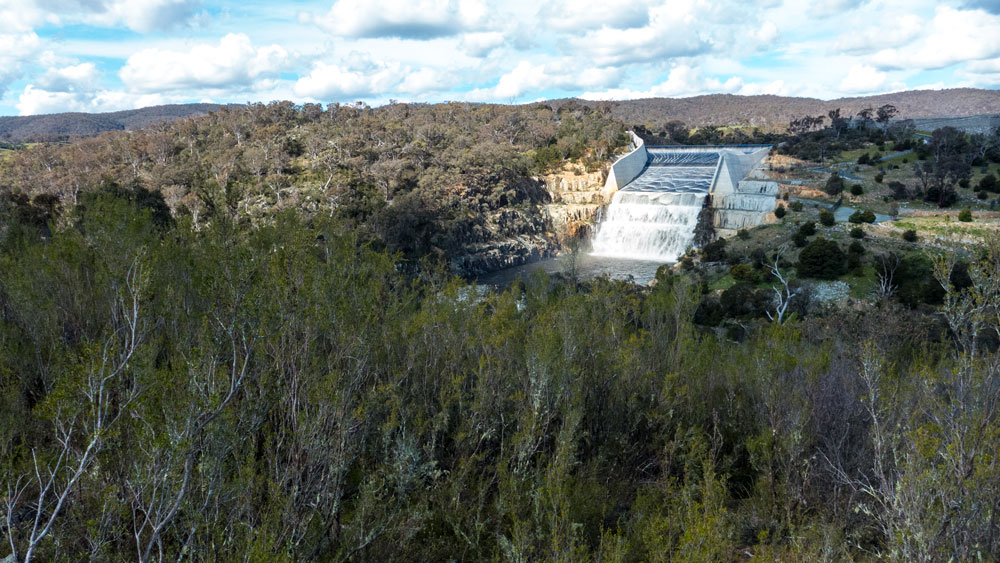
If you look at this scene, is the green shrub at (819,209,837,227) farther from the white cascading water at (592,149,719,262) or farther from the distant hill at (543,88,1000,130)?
the distant hill at (543,88,1000,130)

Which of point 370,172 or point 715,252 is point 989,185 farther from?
point 370,172

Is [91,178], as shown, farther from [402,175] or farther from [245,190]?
[402,175]

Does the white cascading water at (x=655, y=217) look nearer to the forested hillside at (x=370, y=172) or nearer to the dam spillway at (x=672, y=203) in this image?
the dam spillway at (x=672, y=203)

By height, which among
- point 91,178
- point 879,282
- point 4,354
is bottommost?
point 879,282

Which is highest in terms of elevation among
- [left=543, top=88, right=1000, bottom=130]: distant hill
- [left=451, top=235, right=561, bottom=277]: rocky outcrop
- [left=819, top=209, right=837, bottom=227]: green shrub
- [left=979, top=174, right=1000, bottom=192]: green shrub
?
[left=543, top=88, right=1000, bottom=130]: distant hill

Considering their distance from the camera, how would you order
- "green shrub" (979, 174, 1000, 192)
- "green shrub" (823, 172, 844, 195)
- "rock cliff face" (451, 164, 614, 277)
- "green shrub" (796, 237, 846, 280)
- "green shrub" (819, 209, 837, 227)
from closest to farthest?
"green shrub" (796, 237, 846, 280) → "green shrub" (819, 209, 837, 227) → "green shrub" (979, 174, 1000, 192) → "green shrub" (823, 172, 844, 195) → "rock cliff face" (451, 164, 614, 277)

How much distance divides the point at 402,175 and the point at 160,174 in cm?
1831

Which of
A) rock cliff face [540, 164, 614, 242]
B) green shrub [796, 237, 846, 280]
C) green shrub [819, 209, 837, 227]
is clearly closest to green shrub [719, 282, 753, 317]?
green shrub [796, 237, 846, 280]

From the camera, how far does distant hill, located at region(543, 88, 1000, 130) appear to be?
103 metres

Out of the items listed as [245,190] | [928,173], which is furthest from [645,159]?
[245,190]

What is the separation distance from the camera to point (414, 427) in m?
6.67

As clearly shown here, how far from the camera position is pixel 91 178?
39094mm

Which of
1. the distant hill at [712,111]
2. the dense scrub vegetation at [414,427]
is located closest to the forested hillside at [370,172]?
the dense scrub vegetation at [414,427]

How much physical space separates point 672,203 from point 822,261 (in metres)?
15.0
